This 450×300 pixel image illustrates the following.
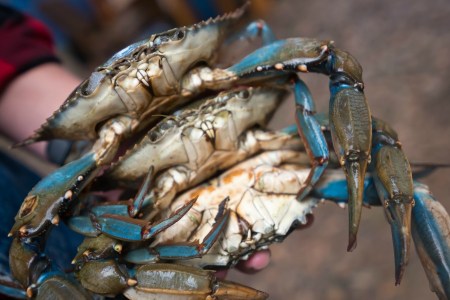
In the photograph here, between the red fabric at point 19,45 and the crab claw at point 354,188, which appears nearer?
the crab claw at point 354,188

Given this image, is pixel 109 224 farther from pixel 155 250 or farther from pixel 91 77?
pixel 91 77

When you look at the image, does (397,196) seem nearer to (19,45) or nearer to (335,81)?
(335,81)

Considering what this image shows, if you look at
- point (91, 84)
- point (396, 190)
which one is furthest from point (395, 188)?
point (91, 84)

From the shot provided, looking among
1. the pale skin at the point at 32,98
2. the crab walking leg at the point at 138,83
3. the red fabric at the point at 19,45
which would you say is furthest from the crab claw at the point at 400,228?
the red fabric at the point at 19,45

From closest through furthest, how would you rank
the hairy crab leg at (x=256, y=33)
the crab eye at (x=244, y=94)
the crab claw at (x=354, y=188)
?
the crab claw at (x=354, y=188), the crab eye at (x=244, y=94), the hairy crab leg at (x=256, y=33)

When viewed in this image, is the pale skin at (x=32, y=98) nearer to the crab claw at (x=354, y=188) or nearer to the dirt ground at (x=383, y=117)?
the crab claw at (x=354, y=188)
